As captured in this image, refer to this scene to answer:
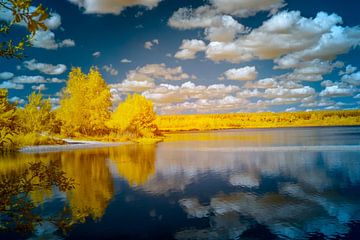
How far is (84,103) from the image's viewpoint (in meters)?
67.1

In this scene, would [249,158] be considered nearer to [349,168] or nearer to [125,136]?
[349,168]

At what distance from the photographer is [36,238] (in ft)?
43.6

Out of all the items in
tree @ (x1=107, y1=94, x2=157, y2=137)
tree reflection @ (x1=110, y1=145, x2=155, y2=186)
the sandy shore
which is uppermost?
tree @ (x1=107, y1=94, x2=157, y2=137)

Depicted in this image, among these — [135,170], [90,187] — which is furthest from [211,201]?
[135,170]

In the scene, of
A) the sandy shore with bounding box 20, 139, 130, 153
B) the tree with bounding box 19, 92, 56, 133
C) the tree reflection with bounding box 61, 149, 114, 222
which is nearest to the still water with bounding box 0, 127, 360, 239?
the tree reflection with bounding box 61, 149, 114, 222

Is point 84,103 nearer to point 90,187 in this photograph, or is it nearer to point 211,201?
point 90,187

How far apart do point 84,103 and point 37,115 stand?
9.49 m

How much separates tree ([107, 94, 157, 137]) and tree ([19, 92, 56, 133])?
12416 millimetres

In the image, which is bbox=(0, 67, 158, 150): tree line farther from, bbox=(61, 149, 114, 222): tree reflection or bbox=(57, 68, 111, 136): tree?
bbox=(61, 149, 114, 222): tree reflection

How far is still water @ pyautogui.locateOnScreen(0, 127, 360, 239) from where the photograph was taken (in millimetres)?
13797

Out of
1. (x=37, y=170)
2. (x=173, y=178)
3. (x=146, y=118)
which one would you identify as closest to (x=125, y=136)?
(x=146, y=118)

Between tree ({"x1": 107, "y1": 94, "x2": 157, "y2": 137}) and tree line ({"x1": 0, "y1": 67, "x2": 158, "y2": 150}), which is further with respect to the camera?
tree ({"x1": 107, "y1": 94, "x2": 157, "y2": 137})

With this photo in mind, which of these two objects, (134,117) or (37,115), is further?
(134,117)

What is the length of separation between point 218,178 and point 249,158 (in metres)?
12.4
